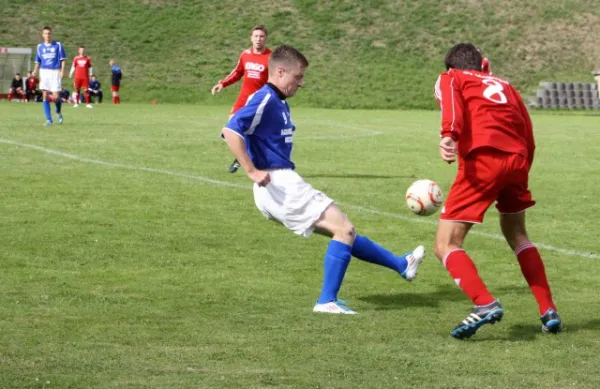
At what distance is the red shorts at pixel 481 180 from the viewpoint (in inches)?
263

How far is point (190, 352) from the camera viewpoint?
6.06m

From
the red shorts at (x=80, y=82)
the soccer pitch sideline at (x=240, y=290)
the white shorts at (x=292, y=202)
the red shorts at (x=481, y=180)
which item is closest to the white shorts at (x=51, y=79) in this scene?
the soccer pitch sideline at (x=240, y=290)

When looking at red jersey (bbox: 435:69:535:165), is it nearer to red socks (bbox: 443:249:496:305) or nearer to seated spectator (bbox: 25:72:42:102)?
red socks (bbox: 443:249:496:305)

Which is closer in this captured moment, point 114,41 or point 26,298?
point 26,298

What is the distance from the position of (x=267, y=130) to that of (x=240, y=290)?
48.5 inches

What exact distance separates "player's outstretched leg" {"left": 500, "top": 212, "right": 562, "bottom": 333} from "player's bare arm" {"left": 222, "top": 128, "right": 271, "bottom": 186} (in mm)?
1538

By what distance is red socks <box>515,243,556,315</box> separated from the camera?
269 inches

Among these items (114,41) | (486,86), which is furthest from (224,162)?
(114,41)

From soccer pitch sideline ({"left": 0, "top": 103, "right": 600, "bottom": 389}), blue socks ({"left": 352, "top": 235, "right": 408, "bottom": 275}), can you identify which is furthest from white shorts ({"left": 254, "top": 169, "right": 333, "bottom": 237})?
soccer pitch sideline ({"left": 0, "top": 103, "right": 600, "bottom": 389})

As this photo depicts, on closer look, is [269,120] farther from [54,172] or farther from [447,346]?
[54,172]

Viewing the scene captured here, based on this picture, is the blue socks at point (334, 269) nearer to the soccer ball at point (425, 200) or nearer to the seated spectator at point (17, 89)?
the soccer ball at point (425, 200)

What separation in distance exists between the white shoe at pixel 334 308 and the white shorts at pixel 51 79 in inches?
838

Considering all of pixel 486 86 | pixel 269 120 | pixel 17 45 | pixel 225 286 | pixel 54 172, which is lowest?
pixel 17 45

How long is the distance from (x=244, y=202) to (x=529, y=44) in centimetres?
4295
